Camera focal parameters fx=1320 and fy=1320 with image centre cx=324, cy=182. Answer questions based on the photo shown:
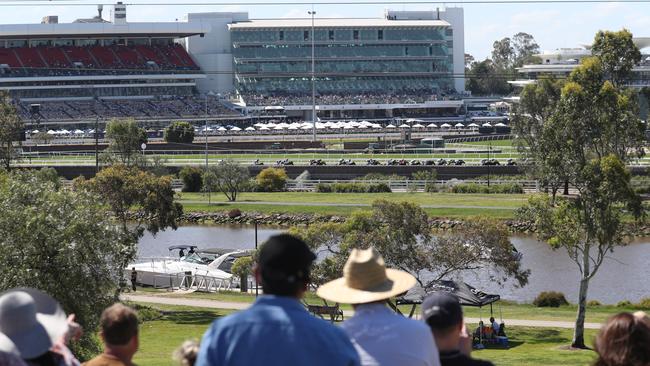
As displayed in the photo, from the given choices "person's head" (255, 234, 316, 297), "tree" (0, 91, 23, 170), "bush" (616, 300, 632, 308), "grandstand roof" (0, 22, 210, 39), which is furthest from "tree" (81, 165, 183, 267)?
"grandstand roof" (0, 22, 210, 39)

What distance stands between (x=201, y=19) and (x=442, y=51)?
28.2 meters

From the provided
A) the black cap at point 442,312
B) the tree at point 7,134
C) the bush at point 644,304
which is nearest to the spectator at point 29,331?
the black cap at point 442,312

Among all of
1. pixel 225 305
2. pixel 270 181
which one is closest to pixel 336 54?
pixel 270 181

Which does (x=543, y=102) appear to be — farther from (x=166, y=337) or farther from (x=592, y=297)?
(x=166, y=337)

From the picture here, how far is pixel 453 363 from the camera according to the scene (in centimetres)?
689

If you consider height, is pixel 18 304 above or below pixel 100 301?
above

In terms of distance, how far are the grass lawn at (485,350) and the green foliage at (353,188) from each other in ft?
127

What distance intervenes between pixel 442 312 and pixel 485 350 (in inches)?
766

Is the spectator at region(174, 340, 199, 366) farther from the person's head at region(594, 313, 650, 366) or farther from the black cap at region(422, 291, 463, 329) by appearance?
the person's head at region(594, 313, 650, 366)

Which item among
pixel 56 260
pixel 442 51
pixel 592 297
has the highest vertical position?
pixel 442 51

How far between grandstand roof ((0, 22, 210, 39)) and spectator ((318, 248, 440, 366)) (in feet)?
436

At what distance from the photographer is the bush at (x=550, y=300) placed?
3475 cm

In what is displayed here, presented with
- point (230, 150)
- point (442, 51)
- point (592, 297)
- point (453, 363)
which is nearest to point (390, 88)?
point (442, 51)

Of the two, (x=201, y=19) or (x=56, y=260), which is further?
(x=201, y=19)
